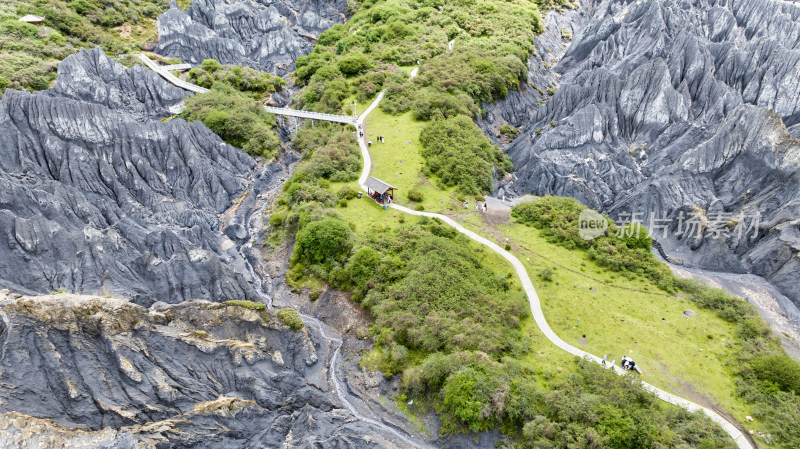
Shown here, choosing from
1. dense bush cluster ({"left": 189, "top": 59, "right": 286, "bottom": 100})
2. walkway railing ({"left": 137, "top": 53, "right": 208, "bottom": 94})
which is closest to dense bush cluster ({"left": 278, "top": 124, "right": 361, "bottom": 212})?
dense bush cluster ({"left": 189, "top": 59, "right": 286, "bottom": 100})

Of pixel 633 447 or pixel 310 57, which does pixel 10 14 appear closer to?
pixel 310 57

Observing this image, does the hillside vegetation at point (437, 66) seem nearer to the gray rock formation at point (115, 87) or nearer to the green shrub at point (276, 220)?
the green shrub at point (276, 220)

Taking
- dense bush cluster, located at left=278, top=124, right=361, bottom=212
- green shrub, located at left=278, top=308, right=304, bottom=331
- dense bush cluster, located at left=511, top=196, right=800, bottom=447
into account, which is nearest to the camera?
dense bush cluster, located at left=511, top=196, right=800, bottom=447

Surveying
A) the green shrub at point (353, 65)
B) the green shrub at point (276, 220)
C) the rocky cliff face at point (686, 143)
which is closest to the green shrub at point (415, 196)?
the rocky cliff face at point (686, 143)

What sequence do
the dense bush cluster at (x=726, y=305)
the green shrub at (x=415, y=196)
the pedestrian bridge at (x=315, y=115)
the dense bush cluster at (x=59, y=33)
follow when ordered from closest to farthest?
the dense bush cluster at (x=726, y=305), the green shrub at (x=415, y=196), the dense bush cluster at (x=59, y=33), the pedestrian bridge at (x=315, y=115)

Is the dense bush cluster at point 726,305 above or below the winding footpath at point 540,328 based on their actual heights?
above

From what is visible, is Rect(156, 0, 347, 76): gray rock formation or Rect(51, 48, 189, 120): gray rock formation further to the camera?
Rect(156, 0, 347, 76): gray rock formation

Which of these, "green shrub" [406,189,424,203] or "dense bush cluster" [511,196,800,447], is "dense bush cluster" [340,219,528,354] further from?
"dense bush cluster" [511,196,800,447]
